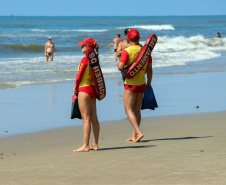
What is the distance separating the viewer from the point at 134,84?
21.5 ft

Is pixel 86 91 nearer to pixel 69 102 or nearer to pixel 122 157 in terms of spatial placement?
pixel 122 157

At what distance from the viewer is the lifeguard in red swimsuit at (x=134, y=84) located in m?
6.41

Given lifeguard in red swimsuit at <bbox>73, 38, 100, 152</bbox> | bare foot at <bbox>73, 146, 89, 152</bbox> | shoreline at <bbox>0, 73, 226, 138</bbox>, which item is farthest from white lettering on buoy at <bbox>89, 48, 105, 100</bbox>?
shoreline at <bbox>0, 73, 226, 138</bbox>

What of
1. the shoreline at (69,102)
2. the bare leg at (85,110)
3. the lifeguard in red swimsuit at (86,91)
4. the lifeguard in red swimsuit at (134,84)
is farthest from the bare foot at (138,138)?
the shoreline at (69,102)

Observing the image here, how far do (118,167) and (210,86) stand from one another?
839 cm

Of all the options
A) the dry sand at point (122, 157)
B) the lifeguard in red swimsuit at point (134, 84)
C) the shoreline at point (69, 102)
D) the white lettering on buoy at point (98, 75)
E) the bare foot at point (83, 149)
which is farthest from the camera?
the shoreline at point (69, 102)

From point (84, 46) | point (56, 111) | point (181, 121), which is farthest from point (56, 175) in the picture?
point (56, 111)

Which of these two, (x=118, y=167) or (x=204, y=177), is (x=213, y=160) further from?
(x=118, y=167)

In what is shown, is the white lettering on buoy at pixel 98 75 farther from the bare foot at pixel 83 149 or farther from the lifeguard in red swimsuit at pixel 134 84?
the bare foot at pixel 83 149

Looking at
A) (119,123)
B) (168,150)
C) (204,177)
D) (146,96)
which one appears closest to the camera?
(204,177)

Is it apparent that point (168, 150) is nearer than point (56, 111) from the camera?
Yes

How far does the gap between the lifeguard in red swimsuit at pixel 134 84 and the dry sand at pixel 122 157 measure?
1.08 ft

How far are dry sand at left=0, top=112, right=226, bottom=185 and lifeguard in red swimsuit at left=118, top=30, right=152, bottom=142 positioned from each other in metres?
0.33

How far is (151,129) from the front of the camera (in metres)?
7.75
